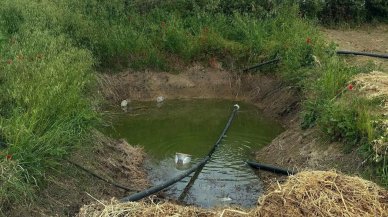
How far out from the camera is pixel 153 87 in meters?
11.7

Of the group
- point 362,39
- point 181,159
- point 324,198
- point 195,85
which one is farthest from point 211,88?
point 324,198

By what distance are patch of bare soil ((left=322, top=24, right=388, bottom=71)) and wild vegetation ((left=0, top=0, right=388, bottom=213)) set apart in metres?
0.74

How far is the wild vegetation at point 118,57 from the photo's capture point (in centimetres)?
597

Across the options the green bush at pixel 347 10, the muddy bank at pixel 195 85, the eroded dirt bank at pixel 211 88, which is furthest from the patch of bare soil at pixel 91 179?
the green bush at pixel 347 10

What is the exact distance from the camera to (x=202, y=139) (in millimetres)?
9531

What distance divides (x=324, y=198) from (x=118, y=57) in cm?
752

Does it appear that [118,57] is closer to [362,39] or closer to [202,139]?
[202,139]

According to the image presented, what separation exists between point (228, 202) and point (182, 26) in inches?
227

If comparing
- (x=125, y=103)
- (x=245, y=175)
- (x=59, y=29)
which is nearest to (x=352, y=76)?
(x=245, y=175)

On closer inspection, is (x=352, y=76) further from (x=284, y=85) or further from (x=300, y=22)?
(x=300, y=22)

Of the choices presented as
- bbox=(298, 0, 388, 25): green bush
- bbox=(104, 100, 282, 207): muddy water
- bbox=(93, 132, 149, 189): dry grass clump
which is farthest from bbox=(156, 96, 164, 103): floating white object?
bbox=(298, 0, 388, 25): green bush

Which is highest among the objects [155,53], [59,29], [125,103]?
[59,29]

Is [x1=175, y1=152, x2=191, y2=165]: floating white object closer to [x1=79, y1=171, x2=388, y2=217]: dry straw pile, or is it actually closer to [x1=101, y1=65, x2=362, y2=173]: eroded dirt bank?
[x1=101, y1=65, x2=362, y2=173]: eroded dirt bank

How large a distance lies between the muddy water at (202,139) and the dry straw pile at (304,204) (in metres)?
2.22
